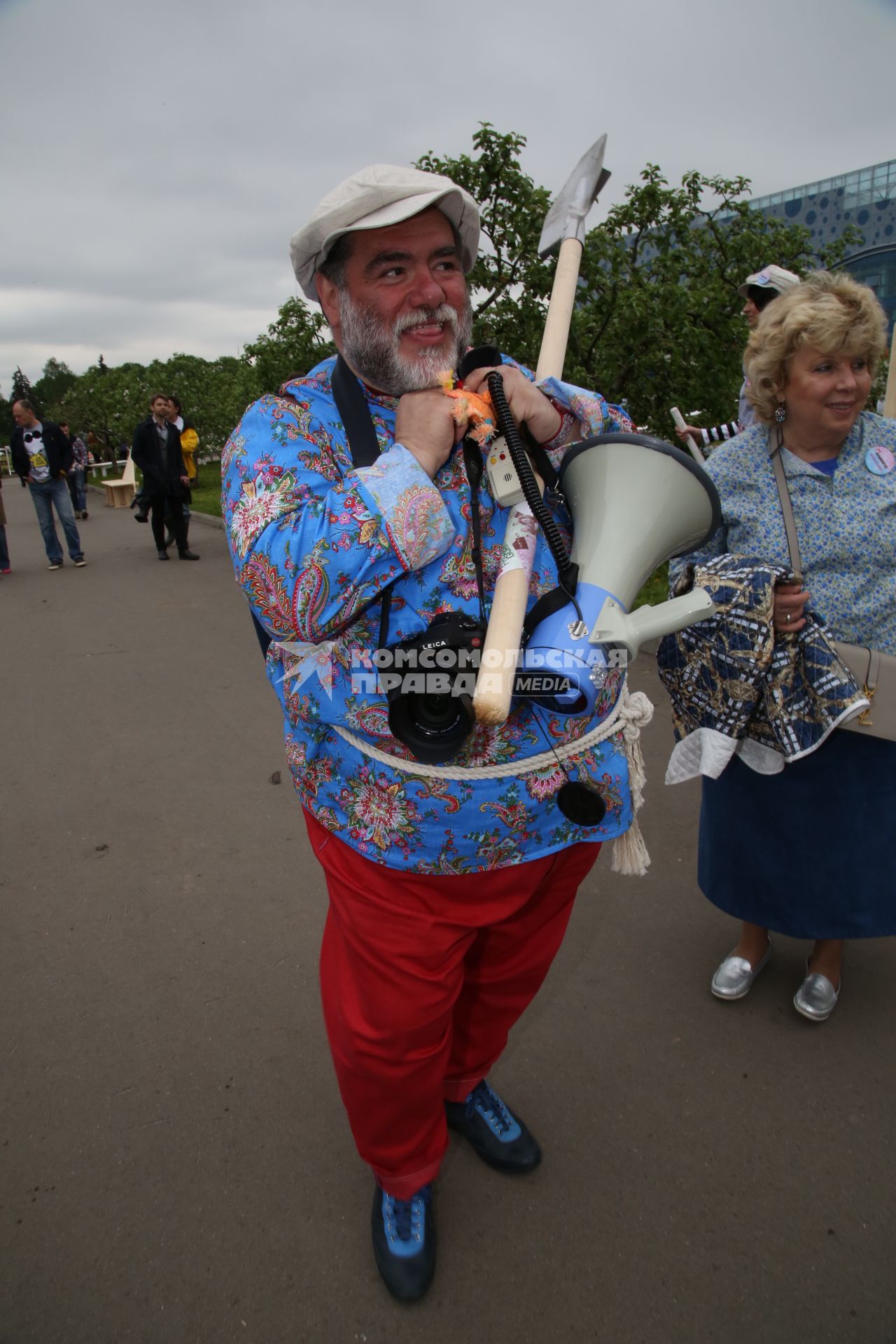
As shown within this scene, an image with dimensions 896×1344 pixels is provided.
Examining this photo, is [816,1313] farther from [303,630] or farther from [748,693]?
[303,630]

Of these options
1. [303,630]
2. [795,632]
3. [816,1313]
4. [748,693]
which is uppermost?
[303,630]

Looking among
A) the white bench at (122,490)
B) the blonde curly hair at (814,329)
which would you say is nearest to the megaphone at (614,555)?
the blonde curly hair at (814,329)

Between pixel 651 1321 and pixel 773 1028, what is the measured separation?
3.22 ft

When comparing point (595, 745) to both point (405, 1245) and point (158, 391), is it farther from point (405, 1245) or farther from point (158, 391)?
point (158, 391)

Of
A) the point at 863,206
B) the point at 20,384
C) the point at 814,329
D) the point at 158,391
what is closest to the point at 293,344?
the point at 814,329

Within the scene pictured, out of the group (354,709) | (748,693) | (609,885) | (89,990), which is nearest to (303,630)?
(354,709)

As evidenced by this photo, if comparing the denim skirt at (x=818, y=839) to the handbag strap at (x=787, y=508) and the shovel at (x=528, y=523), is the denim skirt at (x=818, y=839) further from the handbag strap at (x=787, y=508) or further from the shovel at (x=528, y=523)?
the shovel at (x=528, y=523)

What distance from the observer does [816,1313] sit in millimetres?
1755

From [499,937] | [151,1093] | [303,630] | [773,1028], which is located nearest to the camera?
[303,630]

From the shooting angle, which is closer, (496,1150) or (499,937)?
(499,937)

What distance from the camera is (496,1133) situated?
84.0 inches

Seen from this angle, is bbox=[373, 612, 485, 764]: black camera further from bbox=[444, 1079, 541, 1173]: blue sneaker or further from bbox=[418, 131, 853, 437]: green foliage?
bbox=[418, 131, 853, 437]: green foliage

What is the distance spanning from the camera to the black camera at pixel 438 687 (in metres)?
1.35

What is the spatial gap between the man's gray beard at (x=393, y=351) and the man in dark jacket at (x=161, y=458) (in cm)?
850
